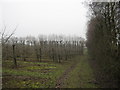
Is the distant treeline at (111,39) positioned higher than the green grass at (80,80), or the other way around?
the distant treeline at (111,39)

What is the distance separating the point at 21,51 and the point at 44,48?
25.6 ft

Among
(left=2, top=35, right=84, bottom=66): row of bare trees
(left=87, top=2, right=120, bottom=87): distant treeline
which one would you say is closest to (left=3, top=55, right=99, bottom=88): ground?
(left=87, top=2, right=120, bottom=87): distant treeline

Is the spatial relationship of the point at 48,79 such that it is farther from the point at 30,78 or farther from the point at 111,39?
the point at 111,39

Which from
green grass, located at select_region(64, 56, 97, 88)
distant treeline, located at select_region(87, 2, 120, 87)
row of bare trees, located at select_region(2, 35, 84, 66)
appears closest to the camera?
distant treeline, located at select_region(87, 2, 120, 87)

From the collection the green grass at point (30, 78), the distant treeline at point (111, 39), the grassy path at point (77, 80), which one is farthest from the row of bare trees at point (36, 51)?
the distant treeline at point (111, 39)

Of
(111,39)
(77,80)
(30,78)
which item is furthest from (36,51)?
(111,39)

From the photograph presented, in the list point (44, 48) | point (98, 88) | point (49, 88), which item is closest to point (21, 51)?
point (44, 48)

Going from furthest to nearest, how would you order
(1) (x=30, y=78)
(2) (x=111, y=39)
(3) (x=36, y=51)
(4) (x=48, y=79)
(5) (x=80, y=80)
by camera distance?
(3) (x=36, y=51)
(1) (x=30, y=78)
(4) (x=48, y=79)
(5) (x=80, y=80)
(2) (x=111, y=39)

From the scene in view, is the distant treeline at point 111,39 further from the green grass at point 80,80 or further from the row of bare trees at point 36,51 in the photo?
the row of bare trees at point 36,51

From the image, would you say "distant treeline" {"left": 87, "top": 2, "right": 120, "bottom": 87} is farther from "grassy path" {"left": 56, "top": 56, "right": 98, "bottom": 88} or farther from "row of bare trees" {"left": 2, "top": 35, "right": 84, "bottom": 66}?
"row of bare trees" {"left": 2, "top": 35, "right": 84, "bottom": 66}

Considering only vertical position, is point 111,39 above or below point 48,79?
above

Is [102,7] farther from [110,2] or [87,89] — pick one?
[87,89]

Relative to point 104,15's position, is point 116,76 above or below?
below

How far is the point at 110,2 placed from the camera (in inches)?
404
